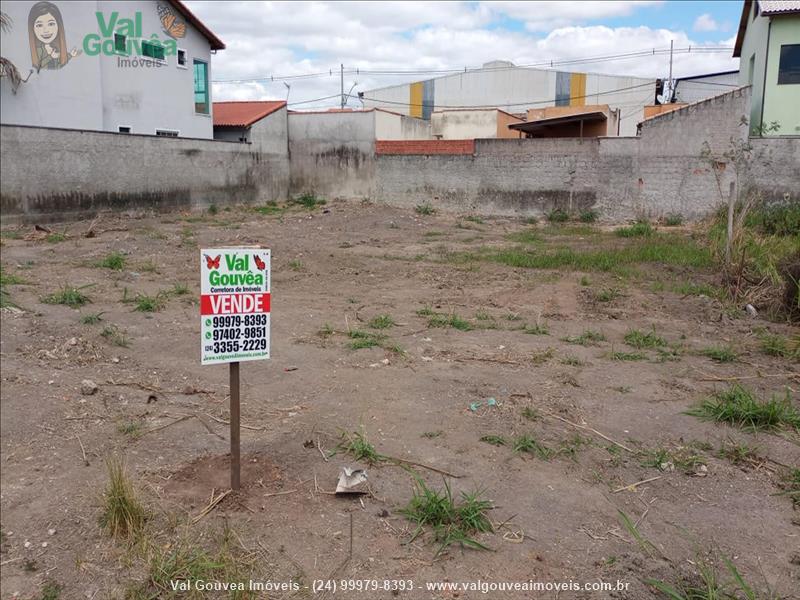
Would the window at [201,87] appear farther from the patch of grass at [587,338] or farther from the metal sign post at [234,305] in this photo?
the metal sign post at [234,305]

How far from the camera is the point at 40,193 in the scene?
47.0 feet

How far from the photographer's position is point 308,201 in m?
22.2

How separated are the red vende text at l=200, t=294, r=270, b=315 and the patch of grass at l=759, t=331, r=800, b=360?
536 centimetres

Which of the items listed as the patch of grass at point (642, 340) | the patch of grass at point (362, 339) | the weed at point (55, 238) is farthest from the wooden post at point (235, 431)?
the weed at point (55, 238)

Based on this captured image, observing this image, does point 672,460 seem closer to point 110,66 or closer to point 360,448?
point 360,448

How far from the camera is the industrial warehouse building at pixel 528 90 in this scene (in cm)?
3944

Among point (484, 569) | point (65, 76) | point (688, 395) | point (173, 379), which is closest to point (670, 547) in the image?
point (484, 569)

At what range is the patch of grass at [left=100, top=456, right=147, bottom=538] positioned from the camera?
3131 mm

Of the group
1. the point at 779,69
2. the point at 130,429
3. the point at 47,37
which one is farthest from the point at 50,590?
the point at 779,69

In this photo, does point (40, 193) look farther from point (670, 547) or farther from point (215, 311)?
point (670, 547)

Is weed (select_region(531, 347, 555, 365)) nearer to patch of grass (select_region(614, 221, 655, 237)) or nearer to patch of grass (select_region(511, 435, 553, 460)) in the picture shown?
patch of grass (select_region(511, 435, 553, 460))

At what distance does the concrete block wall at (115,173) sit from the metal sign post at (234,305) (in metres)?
12.7

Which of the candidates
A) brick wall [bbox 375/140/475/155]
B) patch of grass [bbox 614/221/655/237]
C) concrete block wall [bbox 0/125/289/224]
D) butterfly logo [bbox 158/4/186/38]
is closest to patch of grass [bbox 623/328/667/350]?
patch of grass [bbox 614/221/655/237]

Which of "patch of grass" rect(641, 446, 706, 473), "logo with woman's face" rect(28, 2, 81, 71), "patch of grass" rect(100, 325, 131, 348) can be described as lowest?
"patch of grass" rect(641, 446, 706, 473)
